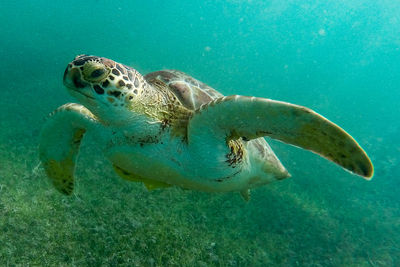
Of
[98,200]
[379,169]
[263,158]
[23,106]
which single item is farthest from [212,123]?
[379,169]

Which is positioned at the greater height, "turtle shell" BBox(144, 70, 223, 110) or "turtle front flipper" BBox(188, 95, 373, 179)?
"turtle front flipper" BBox(188, 95, 373, 179)

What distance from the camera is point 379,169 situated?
311 inches

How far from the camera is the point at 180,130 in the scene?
5.49 ft

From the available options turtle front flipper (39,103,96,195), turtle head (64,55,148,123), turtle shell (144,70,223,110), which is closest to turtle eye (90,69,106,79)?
turtle head (64,55,148,123)

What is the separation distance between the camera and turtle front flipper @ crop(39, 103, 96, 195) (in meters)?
1.93

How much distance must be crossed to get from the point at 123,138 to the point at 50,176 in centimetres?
116

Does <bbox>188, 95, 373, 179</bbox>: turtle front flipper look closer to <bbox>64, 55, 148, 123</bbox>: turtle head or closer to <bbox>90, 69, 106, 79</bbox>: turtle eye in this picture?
<bbox>64, 55, 148, 123</bbox>: turtle head

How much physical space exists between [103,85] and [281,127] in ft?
3.01

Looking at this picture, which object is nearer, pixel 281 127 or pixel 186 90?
pixel 281 127

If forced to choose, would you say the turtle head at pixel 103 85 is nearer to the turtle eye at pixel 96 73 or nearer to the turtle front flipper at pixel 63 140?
the turtle eye at pixel 96 73

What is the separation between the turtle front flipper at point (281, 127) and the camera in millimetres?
1132

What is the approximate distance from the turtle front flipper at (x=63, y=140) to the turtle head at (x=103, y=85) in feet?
1.22

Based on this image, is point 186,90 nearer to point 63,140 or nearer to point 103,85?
point 103,85

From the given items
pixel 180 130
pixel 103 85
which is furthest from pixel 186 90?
pixel 103 85
